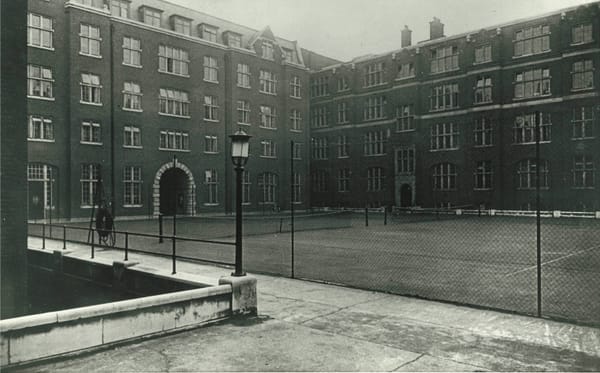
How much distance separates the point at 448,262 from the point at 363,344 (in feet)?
26.9

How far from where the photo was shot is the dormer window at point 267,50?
44.3 m

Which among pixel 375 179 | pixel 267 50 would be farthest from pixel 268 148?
pixel 375 179

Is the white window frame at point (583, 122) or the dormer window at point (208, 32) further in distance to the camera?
the dormer window at point (208, 32)

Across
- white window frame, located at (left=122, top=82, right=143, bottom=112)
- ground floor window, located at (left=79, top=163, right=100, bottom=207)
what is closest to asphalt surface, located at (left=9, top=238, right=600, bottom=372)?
ground floor window, located at (left=79, top=163, right=100, bottom=207)

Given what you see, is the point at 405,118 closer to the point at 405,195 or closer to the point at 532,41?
the point at 405,195

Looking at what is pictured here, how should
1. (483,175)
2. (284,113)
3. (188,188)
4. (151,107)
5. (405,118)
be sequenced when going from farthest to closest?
(284,113) → (405,118) → (483,175) → (188,188) → (151,107)

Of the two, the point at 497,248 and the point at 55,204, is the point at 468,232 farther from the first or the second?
the point at 55,204

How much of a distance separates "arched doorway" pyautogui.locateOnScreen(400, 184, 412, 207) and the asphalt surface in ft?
118

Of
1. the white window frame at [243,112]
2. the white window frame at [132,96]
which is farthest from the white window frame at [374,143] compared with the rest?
the white window frame at [132,96]

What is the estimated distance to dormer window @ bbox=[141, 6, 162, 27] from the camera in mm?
35500

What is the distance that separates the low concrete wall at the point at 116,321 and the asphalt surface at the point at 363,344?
16 cm

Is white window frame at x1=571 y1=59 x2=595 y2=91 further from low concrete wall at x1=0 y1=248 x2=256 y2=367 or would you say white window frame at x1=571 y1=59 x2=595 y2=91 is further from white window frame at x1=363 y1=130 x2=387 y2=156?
low concrete wall at x1=0 y1=248 x2=256 y2=367

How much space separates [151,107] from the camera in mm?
35000

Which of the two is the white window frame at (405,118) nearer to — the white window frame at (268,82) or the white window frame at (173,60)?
the white window frame at (268,82)
